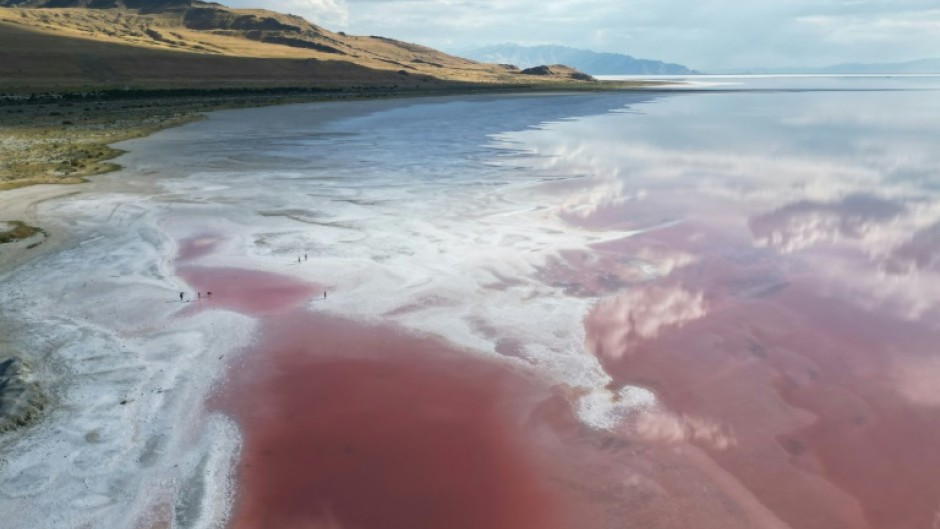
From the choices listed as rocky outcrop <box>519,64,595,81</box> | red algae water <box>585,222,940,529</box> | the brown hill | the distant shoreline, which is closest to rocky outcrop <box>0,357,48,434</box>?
red algae water <box>585,222,940,529</box>

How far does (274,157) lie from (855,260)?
22016 mm

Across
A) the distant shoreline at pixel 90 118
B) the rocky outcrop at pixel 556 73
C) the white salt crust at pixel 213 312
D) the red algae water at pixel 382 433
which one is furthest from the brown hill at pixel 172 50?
the red algae water at pixel 382 433

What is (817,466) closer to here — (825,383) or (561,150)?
(825,383)

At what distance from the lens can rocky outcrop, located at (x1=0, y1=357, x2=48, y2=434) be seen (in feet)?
25.4

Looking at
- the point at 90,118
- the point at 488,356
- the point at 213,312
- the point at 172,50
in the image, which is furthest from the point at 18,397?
the point at 172,50

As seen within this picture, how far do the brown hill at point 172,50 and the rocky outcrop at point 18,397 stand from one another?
5778 cm

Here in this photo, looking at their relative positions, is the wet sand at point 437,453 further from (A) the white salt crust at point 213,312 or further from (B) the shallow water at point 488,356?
(A) the white salt crust at point 213,312

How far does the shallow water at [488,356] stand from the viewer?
6863mm

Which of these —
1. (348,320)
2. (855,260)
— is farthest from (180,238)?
(855,260)

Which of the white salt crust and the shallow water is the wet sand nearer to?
the shallow water

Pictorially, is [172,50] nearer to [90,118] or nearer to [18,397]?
[90,118]

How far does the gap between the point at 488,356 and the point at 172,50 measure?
89.2 m

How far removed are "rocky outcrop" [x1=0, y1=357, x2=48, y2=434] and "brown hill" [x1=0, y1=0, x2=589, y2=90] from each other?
57.8 metres

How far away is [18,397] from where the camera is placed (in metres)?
8.10
